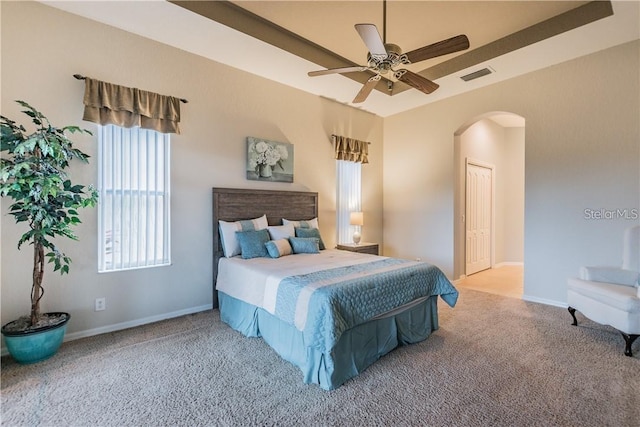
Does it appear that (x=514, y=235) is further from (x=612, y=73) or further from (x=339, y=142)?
(x=339, y=142)

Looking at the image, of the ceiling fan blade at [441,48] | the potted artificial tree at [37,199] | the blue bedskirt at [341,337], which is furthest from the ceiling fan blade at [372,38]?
the potted artificial tree at [37,199]

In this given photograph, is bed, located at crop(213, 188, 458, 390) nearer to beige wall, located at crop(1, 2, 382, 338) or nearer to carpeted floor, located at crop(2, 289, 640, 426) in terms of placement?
carpeted floor, located at crop(2, 289, 640, 426)

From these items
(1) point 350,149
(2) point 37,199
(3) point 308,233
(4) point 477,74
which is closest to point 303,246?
(3) point 308,233

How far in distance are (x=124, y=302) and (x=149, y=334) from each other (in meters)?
0.47

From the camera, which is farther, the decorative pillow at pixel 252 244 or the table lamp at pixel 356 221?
the table lamp at pixel 356 221

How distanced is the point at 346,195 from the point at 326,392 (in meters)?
3.66

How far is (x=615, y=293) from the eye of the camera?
2.58 metres

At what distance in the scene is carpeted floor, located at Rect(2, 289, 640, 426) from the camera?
175 cm

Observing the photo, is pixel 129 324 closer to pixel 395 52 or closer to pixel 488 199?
pixel 395 52

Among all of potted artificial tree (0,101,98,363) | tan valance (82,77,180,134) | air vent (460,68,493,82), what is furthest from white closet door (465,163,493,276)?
potted artificial tree (0,101,98,363)

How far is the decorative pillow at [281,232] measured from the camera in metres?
3.76

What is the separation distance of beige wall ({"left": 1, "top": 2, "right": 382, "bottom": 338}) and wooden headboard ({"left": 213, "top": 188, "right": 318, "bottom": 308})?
0.10 meters

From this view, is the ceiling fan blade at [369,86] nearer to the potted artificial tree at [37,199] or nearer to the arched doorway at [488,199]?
the arched doorway at [488,199]

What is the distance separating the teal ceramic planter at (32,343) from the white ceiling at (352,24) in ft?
9.40
